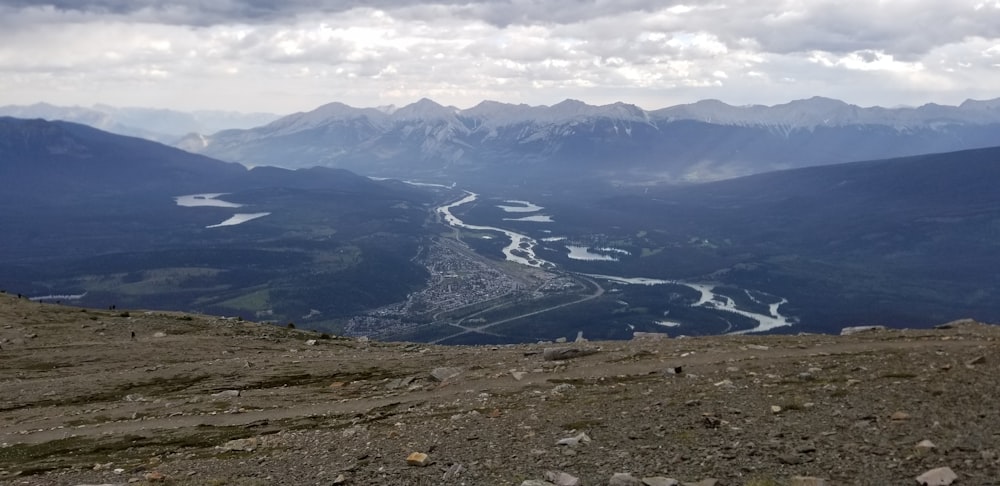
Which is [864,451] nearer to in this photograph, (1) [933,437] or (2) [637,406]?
(1) [933,437]

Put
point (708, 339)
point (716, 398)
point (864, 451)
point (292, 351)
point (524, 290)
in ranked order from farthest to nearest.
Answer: point (524, 290)
point (292, 351)
point (708, 339)
point (716, 398)
point (864, 451)

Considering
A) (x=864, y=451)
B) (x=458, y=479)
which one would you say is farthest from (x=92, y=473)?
(x=864, y=451)

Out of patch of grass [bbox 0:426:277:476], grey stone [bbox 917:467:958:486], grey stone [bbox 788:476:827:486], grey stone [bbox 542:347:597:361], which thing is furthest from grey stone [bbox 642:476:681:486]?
grey stone [bbox 542:347:597:361]

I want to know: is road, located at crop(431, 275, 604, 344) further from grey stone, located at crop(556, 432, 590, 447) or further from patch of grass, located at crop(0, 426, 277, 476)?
grey stone, located at crop(556, 432, 590, 447)

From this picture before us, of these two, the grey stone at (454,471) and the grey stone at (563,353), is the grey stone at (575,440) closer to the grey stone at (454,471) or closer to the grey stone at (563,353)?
the grey stone at (454,471)

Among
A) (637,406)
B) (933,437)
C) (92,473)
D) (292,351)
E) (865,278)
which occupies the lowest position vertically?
(865,278)

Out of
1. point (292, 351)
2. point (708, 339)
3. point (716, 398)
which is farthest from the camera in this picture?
point (292, 351)
